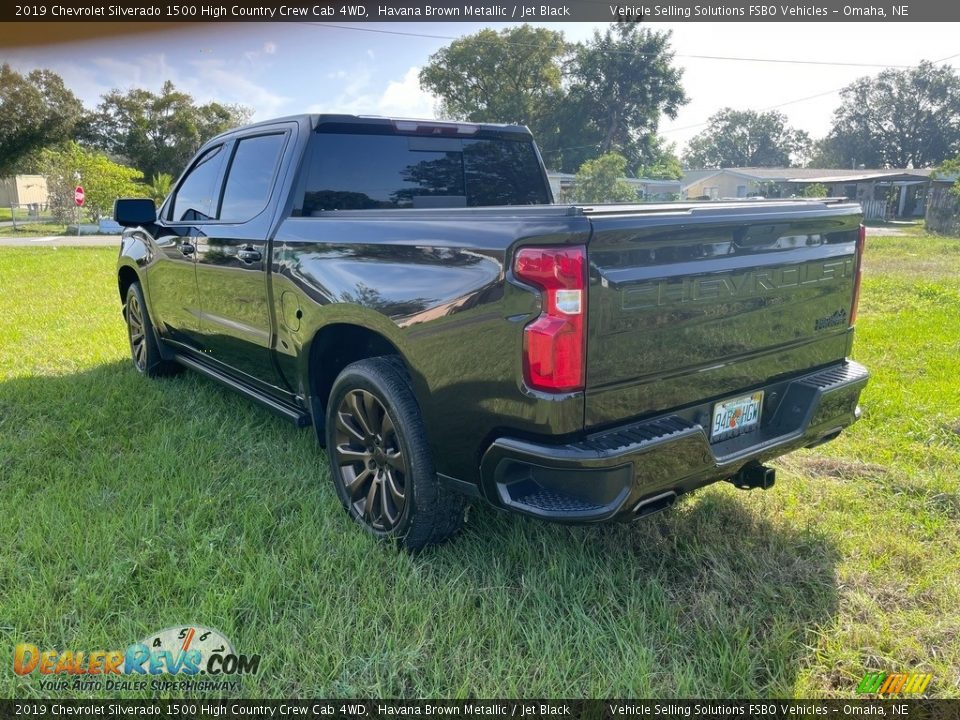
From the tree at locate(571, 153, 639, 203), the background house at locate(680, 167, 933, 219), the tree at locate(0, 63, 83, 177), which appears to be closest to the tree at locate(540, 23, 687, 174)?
the background house at locate(680, 167, 933, 219)

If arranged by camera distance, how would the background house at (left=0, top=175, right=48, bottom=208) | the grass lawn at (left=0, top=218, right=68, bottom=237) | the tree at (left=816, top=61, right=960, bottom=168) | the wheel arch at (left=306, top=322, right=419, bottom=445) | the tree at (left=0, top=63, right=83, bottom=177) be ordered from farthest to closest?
the tree at (left=816, top=61, right=960, bottom=168)
the background house at (left=0, top=175, right=48, bottom=208)
the tree at (left=0, top=63, right=83, bottom=177)
the grass lawn at (left=0, top=218, right=68, bottom=237)
the wheel arch at (left=306, top=322, right=419, bottom=445)

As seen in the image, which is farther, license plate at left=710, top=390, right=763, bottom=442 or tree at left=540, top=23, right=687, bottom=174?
tree at left=540, top=23, right=687, bottom=174

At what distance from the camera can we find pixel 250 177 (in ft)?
13.4

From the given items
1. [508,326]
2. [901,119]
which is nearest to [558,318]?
[508,326]

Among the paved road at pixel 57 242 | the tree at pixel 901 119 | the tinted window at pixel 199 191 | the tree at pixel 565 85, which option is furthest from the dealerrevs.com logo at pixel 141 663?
the tree at pixel 901 119

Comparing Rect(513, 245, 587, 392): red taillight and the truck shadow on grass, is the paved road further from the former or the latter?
Rect(513, 245, 587, 392): red taillight

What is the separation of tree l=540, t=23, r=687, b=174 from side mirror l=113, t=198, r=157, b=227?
162 ft

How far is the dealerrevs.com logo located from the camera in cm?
238

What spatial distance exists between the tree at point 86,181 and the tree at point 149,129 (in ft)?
42.0

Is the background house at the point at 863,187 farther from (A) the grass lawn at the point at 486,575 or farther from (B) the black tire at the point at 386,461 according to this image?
(B) the black tire at the point at 386,461

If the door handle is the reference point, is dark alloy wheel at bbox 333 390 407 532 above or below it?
below

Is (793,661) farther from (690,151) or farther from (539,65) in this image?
(690,151)

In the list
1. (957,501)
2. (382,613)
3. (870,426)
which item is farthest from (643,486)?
(870,426)

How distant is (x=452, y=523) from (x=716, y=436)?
1122 mm
